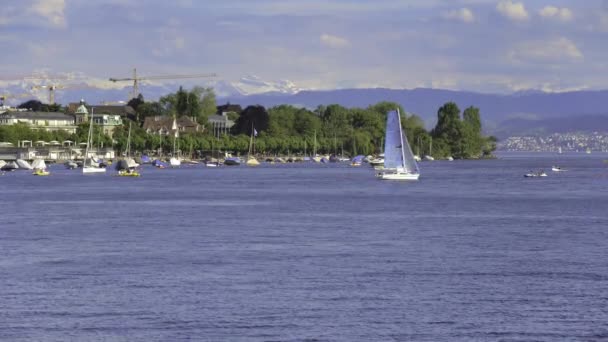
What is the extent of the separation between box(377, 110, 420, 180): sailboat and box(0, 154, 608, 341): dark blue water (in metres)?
40.0

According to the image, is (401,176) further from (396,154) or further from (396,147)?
(396,147)

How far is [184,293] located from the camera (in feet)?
116

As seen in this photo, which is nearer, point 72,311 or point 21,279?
point 72,311

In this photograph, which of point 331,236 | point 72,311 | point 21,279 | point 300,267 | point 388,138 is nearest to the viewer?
point 72,311

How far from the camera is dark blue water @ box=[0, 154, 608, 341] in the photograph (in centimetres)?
3034

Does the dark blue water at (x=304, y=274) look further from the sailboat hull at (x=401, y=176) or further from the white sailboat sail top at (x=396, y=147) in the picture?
Answer: the sailboat hull at (x=401, y=176)

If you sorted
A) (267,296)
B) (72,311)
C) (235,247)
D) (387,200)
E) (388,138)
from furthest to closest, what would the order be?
(388,138) < (387,200) < (235,247) < (267,296) < (72,311)

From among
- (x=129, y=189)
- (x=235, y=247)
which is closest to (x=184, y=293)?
(x=235, y=247)

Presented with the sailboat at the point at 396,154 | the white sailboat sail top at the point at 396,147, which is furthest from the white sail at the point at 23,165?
the white sailboat sail top at the point at 396,147

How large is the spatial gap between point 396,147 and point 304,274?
77.5m

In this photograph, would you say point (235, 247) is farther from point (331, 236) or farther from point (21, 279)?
point (21, 279)

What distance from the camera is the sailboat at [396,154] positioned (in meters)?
116

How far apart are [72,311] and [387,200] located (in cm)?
5596

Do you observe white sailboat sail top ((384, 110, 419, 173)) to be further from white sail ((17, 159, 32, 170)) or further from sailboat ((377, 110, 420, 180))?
white sail ((17, 159, 32, 170))
